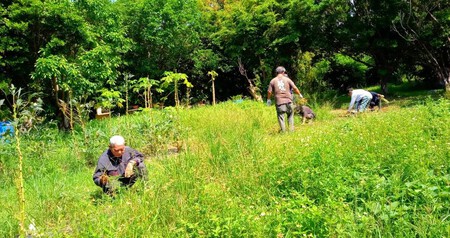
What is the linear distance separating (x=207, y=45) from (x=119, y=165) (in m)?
16.4

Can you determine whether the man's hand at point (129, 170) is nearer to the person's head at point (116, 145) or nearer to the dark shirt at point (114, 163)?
the dark shirt at point (114, 163)

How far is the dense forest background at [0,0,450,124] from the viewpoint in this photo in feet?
31.4

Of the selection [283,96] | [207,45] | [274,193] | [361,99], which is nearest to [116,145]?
[274,193]

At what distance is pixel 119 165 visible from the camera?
441 cm

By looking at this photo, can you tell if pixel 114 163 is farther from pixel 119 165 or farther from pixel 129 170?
pixel 129 170

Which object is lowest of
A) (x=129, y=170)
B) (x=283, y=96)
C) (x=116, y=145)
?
(x=129, y=170)

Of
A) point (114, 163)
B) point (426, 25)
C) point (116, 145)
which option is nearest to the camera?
point (116, 145)

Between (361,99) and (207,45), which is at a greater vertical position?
(207,45)

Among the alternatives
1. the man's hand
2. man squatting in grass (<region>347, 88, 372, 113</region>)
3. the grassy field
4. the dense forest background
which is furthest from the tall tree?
the man's hand

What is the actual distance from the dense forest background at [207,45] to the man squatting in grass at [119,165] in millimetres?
2058

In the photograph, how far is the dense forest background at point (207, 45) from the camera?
9586 millimetres

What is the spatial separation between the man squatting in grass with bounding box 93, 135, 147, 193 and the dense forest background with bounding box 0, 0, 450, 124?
81.0 inches

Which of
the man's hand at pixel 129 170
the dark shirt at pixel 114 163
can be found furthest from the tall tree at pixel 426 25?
the man's hand at pixel 129 170

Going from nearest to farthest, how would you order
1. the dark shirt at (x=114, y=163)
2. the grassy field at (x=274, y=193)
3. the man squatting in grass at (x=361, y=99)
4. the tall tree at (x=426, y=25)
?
the grassy field at (x=274, y=193)
the dark shirt at (x=114, y=163)
the man squatting in grass at (x=361, y=99)
the tall tree at (x=426, y=25)
